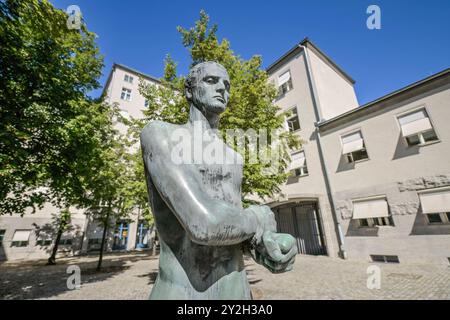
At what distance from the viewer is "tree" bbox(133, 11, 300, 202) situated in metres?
6.64

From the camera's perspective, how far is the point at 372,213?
11.2 meters

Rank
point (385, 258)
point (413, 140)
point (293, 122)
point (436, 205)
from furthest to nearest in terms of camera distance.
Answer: point (293, 122) → point (385, 258) → point (413, 140) → point (436, 205)

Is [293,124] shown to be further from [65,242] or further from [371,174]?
[65,242]

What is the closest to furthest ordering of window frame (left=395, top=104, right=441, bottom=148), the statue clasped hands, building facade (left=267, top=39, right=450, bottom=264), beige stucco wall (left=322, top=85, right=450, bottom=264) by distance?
the statue clasped hands < beige stucco wall (left=322, top=85, right=450, bottom=264) < building facade (left=267, top=39, right=450, bottom=264) < window frame (left=395, top=104, right=441, bottom=148)

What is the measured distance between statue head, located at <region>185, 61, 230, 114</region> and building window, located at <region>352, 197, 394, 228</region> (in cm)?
1258

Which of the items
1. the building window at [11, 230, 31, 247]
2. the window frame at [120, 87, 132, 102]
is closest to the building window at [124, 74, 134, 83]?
the window frame at [120, 87, 132, 102]

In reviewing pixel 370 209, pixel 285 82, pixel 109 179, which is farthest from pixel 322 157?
pixel 109 179

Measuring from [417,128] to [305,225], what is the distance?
27.1 feet

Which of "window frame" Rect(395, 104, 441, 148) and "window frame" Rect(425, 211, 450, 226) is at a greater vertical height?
"window frame" Rect(395, 104, 441, 148)

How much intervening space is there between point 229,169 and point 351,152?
1351 centimetres

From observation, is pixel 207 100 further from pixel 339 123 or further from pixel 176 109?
pixel 339 123

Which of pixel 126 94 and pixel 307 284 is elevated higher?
pixel 126 94

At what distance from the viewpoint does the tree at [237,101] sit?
664 centimetres

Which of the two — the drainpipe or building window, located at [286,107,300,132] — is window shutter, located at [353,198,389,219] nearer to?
the drainpipe
